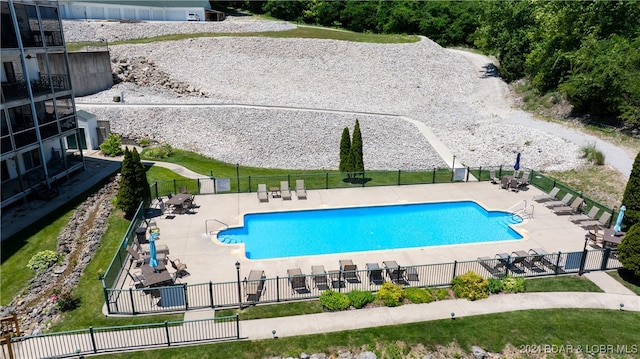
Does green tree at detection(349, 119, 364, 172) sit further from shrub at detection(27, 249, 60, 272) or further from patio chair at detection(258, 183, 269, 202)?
shrub at detection(27, 249, 60, 272)

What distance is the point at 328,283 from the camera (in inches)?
757

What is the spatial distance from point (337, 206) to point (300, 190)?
3.03 metres

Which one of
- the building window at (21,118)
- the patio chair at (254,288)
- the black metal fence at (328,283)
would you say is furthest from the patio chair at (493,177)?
the building window at (21,118)

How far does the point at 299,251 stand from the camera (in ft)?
75.5

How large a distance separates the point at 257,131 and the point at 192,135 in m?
5.78

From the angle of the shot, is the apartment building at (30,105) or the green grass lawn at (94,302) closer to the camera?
the green grass lawn at (94,302)

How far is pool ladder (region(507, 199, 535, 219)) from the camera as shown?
87.2 ft

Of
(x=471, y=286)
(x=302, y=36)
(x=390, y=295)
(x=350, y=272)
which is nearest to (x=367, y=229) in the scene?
(x=350, y=272)

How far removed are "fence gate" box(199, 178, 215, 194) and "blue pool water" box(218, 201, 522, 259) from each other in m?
4.41

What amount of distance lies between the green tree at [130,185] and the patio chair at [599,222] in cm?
2511

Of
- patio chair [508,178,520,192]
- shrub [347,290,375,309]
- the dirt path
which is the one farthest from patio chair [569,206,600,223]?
shrub [347,290,375,309]

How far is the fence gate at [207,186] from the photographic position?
95.5ft

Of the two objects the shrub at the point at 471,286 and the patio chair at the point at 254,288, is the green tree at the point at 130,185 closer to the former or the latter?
the patio chair at the point at 254,288

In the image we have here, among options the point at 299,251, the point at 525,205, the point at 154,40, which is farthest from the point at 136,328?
the point at 154,40
